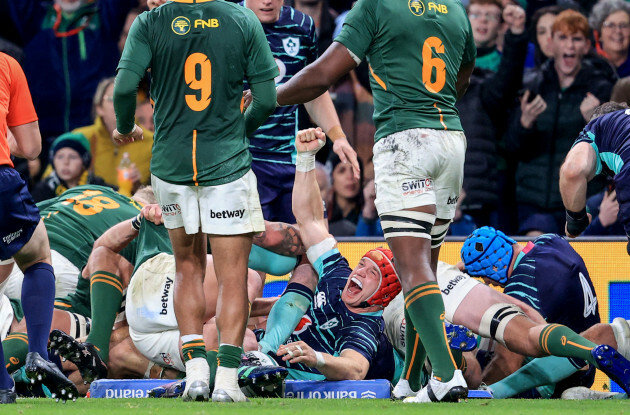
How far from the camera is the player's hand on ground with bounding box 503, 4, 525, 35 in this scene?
8.25 meters

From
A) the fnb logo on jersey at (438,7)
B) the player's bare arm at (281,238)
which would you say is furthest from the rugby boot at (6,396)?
the fnb logo on jersey at (438,7)

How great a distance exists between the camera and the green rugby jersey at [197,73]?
4.59 metres

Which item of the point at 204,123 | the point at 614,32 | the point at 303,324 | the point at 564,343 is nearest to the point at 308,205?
the point at 303,324

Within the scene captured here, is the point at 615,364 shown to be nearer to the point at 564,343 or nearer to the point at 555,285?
the point at 564,343

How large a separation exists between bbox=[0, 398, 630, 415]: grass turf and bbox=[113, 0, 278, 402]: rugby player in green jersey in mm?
364

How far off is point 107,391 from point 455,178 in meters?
2.46

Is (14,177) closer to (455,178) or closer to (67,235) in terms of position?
(455,178)

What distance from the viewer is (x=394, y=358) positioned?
6.12m

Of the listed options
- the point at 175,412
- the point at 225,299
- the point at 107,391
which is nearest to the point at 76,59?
the point at 107,391

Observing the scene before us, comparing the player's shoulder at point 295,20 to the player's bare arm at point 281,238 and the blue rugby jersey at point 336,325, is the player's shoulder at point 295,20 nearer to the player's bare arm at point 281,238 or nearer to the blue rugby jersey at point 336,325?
the player's bare arm at point 281,238

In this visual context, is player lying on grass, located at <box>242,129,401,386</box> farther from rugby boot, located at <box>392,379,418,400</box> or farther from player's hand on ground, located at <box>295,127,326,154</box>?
rugby boot, located at <box>392,379,418,400</box>

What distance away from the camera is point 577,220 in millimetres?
5633

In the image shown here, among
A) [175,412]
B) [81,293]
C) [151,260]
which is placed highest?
[175,412]

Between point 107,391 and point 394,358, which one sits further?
point 394,358
